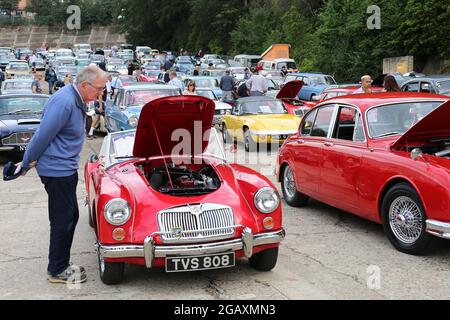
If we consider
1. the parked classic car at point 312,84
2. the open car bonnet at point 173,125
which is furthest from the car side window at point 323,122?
the parked classic car at point 312,84

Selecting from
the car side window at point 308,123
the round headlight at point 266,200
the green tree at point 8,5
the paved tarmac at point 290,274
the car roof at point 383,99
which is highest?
the green tree at point 8,5

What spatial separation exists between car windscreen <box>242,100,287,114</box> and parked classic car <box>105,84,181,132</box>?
6.19 feet

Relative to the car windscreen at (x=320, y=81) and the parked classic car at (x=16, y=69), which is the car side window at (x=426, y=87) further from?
the parked classic car at (x=16, y=69)

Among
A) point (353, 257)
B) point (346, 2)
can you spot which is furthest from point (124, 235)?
point (346, 2)

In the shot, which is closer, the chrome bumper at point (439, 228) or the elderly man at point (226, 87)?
the chrome bumper at point (439, 228)

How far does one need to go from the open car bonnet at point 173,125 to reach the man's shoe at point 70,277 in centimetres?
159

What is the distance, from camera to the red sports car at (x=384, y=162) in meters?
5.76

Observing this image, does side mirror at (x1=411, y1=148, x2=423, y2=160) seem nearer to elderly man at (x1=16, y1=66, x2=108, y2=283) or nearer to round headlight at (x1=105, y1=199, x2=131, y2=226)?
round headlight at (x1=105, y1=199, x2=131, y2=226)

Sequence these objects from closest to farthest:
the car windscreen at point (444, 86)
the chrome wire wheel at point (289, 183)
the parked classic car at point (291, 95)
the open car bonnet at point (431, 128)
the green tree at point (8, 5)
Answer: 1. the open car bonnet at point (431, 128)
2. the chrome wire wheel at point (289, 183)
3. the car windscreen at point (444, 86)
4. the parked classic car at point (291, 95)
5. the green tree at point (8, 5)

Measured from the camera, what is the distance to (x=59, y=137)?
205 inches

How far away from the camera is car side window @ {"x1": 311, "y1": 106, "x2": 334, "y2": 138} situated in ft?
25.6

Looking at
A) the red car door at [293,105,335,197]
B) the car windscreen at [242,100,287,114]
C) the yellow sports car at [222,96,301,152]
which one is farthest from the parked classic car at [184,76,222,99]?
the red car door at [293,105,335,197]

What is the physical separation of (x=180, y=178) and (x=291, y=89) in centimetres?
1160
